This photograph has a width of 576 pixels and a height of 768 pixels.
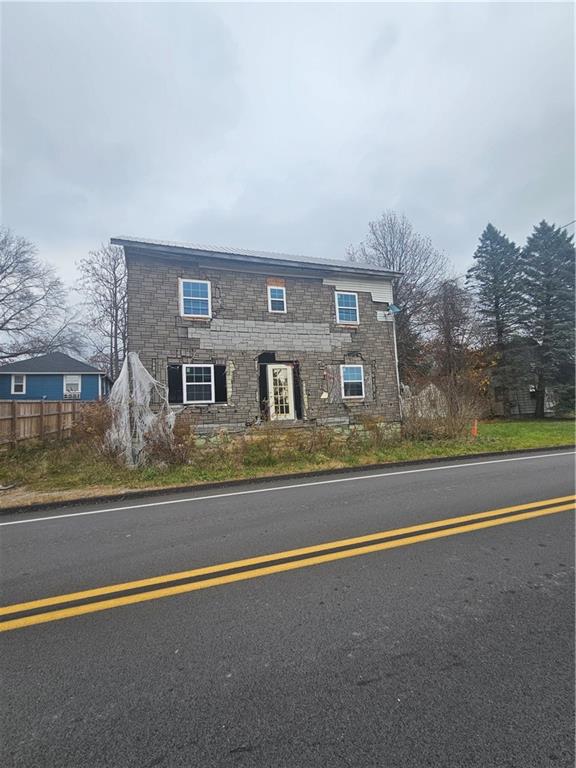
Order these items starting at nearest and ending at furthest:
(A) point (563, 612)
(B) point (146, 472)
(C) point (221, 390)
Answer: (A) point (563, 612)
(B) point (146, 472)
(C) point (221, 390)

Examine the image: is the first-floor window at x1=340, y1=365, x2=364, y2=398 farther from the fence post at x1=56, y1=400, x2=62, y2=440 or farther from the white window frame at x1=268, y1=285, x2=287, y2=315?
the fence post at x1=56, y1=400, x2=62, y2=440

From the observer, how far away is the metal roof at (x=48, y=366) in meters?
25.8

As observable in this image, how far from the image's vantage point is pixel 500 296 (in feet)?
88.2

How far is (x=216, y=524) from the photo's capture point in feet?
15.3

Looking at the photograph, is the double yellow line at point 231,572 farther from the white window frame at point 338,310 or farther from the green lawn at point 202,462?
the white window frame at point 338,310

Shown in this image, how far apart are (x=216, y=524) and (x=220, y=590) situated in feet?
5.73

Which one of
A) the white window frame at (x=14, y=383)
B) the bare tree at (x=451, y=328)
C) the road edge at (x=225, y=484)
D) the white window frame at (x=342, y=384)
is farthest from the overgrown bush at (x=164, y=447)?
the white window frame at (x=14, y=383)

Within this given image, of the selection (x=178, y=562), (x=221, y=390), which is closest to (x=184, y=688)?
(x=178, y=562)

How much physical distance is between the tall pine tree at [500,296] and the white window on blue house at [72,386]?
29381mm

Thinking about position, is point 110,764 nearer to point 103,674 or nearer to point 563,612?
point 103,674

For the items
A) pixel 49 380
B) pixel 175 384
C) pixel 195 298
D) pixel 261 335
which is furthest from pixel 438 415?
pixel 49 380

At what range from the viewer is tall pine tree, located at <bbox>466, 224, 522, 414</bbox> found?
25547 millimetres

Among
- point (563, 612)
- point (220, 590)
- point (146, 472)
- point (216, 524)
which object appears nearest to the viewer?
point (563, 612)

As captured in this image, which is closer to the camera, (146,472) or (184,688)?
(184,688)
